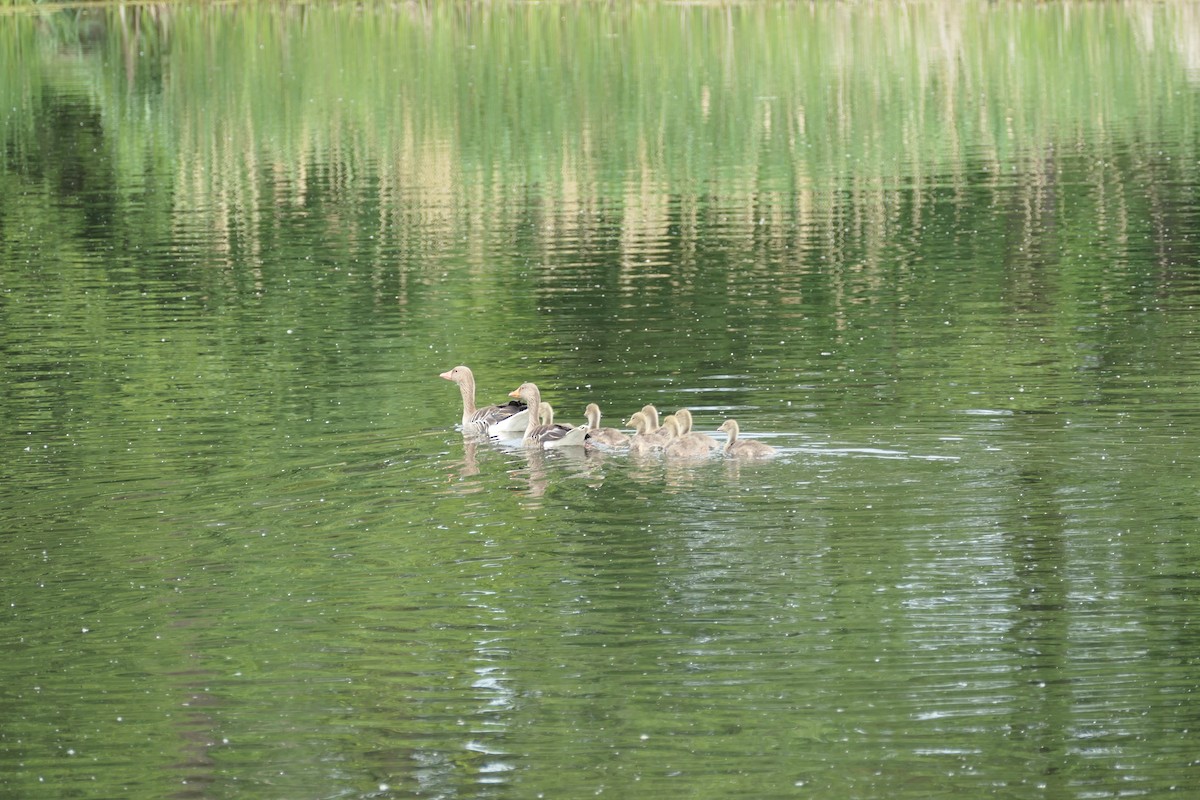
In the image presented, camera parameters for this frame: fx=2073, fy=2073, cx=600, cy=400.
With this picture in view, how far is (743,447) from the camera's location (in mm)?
16719

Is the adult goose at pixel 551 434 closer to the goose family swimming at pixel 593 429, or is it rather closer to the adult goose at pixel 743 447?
the goose family swimming at pixel 593 429

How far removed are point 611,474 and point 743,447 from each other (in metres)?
1.09

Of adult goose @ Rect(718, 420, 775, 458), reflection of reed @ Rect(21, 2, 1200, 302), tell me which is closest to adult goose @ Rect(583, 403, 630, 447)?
adult goose @ Rect(718, 420, 775, 458)

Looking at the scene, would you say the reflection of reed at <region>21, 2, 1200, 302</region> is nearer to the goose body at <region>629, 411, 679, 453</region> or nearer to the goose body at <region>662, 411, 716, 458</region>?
the goose body at <region>629, 411, 679, 453</region>

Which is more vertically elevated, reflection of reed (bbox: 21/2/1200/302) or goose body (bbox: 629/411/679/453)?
reflection of reed (bbox: 21/2/1200/302)

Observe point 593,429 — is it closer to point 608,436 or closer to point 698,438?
point 608,436

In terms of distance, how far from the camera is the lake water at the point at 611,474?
11.2 metres

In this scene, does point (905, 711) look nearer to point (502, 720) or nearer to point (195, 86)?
point (502, 720)

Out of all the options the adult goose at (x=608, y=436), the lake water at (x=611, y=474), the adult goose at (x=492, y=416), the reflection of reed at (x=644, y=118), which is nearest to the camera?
the lake water at (x=611, y=474)

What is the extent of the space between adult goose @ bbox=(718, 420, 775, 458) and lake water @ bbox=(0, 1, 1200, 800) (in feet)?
0.61

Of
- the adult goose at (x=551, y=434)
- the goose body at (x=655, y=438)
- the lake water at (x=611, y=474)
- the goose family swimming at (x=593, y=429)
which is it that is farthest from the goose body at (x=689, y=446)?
the adult goose at (x=551, y=434)

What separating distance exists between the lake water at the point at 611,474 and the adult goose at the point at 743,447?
19 centimetres

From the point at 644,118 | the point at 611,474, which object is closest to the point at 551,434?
the point at 611,474

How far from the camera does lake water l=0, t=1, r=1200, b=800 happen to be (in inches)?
442
